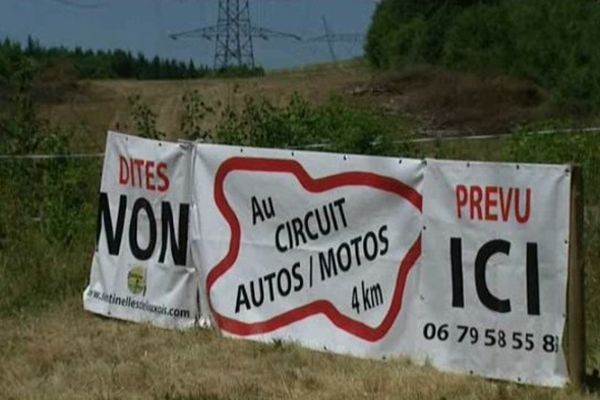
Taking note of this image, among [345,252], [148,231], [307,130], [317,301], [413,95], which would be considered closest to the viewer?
[345,252]

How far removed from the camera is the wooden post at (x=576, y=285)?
7000 mm

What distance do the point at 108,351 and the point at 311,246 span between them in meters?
1.48

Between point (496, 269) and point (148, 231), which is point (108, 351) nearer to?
point (148, 231)

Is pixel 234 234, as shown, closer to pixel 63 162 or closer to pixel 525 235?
pixel 525 235

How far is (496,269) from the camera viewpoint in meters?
7.29

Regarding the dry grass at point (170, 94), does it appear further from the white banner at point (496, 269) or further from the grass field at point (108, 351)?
the white banner at point (496, 269)

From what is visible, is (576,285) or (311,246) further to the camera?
(311,246)

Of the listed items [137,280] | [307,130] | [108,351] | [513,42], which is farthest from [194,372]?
[513,42]

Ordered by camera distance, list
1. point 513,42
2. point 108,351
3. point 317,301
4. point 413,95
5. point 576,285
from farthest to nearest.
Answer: point 513,42 < point 413,95 < point 108,351 < point 317,301 < point 576,285

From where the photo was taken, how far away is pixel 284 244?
27.6ft

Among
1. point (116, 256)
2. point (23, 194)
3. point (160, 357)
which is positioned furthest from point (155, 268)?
point (23, 194)

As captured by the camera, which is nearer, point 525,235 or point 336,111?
point 525,235

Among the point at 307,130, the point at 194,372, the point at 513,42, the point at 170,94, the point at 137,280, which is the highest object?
the point at 513,42

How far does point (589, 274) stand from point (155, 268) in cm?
304
